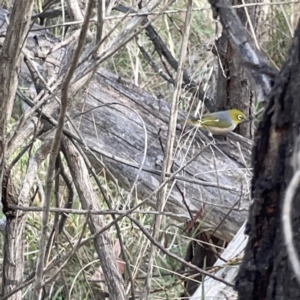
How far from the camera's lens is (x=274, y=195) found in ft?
2.61

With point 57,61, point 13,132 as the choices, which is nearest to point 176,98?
point 13,132

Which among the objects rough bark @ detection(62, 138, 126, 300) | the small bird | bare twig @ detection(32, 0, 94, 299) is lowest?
rough bark @ detection(62, 138, 126, 300)

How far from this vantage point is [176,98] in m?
1.40

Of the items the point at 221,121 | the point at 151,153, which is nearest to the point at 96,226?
the point at 151,153

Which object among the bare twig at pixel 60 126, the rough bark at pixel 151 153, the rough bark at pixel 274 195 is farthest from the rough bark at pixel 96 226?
the rough bark at pixel 274 195

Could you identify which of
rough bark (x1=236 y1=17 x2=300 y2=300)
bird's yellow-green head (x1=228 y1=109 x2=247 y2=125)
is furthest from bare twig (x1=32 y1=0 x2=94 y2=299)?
bird's yellow-green head (x1=228 y1=109 x2=247 y2=125)

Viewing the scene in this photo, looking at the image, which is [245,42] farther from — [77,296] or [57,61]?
[77,296]

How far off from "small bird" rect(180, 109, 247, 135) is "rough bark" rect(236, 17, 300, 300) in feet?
3.98

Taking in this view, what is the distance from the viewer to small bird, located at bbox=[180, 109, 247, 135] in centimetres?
211

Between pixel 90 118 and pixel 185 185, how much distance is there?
34 cm

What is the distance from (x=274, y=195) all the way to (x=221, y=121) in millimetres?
1397

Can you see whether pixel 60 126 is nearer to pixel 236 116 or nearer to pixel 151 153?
pixel 151 153

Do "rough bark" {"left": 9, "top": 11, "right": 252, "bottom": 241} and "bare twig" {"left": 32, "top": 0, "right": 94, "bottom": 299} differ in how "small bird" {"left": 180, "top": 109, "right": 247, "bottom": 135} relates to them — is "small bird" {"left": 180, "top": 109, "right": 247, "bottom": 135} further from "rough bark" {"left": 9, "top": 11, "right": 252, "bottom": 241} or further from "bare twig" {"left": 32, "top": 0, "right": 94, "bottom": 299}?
"bare twig" {"left": 32, "top": 0, "right": 94, "bottom": 299}

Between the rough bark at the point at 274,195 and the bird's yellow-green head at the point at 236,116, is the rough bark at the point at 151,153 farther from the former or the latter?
the rough bark at the point at 274,195
